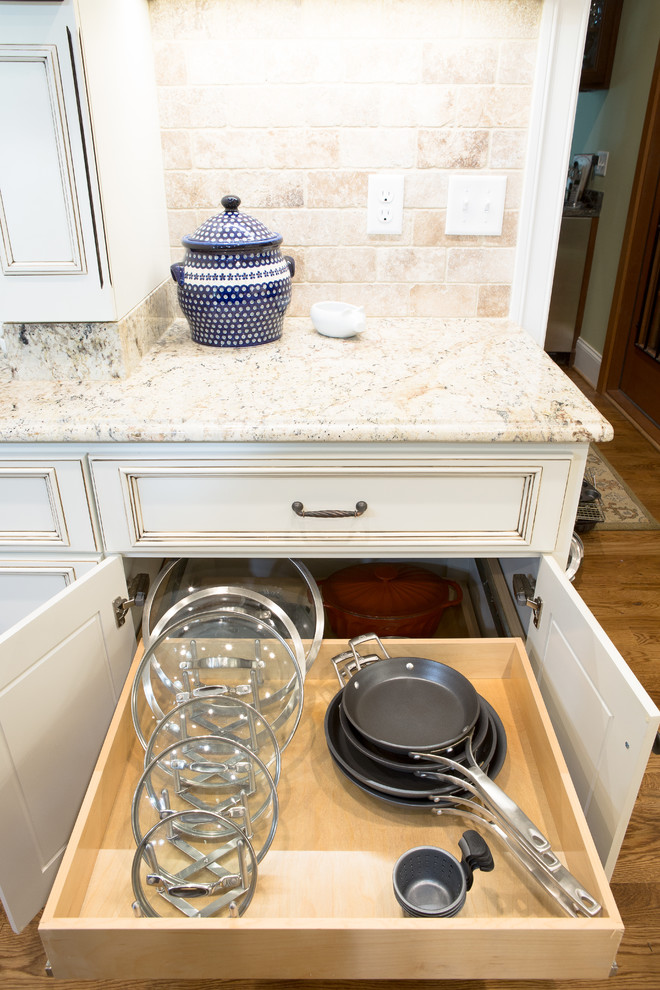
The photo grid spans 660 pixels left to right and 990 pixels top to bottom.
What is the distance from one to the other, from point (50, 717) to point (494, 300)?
48.9 inches

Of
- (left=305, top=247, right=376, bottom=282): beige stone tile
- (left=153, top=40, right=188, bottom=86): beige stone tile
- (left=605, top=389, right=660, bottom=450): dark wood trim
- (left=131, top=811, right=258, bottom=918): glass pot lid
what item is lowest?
(left=605, top=389, right=660, bottom=450): dark wood trim

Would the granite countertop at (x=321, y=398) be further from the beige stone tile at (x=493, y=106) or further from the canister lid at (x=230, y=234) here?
the beige stone tile at (x=493, y=106)

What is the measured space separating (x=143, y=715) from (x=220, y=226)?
0.85 m

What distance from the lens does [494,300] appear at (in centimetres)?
161

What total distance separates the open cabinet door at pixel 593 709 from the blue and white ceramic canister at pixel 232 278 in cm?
70

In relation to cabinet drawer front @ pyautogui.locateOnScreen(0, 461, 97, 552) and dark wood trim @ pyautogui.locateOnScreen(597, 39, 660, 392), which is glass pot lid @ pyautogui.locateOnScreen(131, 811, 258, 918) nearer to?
cabinet drawer front @ pyautogui.locateOnScreen(0, 461, 97, 552)

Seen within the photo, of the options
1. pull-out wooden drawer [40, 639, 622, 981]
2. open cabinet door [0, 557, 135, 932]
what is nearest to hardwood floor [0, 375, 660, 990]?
open cabinet door [0, 557, 135, 932]

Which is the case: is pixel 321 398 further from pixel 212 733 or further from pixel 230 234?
pixel 212 733

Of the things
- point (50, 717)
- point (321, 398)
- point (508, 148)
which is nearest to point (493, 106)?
point (508, 148)

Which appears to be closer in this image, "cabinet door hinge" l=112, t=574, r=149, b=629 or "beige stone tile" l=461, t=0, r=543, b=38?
"cabinet door hinge" l=112, t=574, r=149, b=629

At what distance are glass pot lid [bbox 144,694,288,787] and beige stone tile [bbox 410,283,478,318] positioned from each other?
994 mm

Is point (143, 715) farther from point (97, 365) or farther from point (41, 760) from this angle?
point (97, 365)

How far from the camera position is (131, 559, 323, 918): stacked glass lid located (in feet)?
2.79

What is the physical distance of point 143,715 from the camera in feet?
3.49
